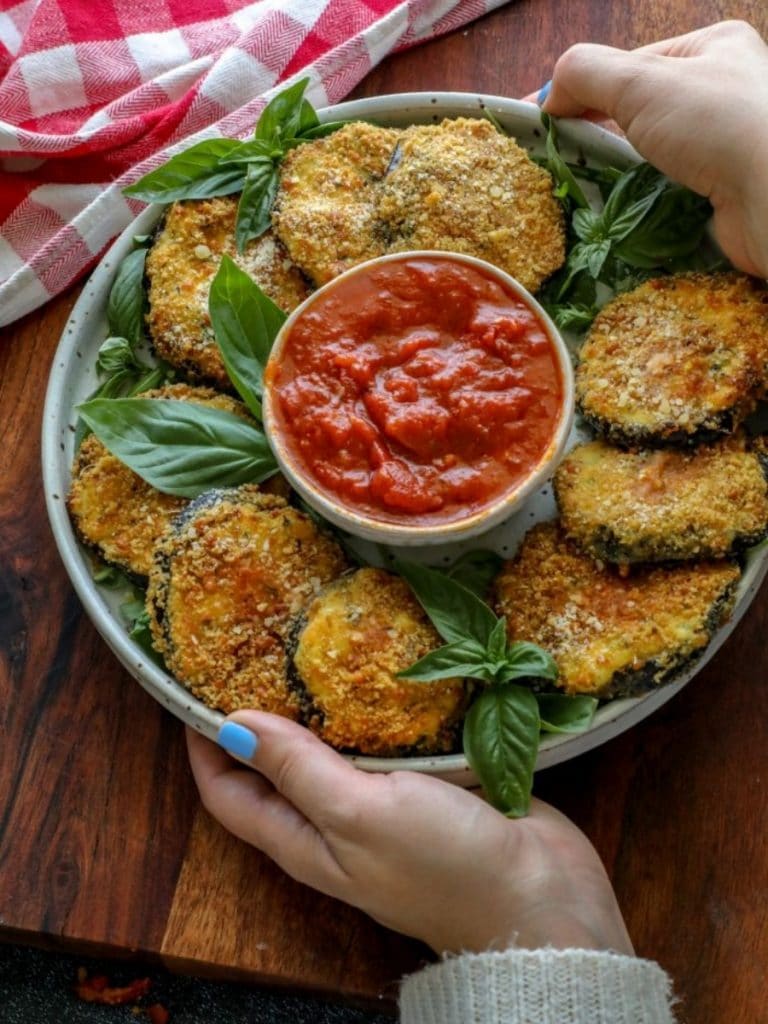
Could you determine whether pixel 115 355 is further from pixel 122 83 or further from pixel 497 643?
pixel 497 643

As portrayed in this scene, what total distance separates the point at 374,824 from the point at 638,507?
Answer: 877 millimetres

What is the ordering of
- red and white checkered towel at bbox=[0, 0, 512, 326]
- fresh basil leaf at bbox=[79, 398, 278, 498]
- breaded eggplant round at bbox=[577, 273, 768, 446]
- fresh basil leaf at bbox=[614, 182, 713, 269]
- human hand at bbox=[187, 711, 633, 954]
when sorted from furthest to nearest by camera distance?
red and white checkered towel at bbox=[0, 0, 512, 326] < fresh basil leaf at bbox=[614, 182, 713, 269] < fresh basil leaf at bbox=[79, 398, 278, 498] < breaded eggplant round at bbox=[577, 273, 768, 446] < human hand at bbox=[187, 711, 633, 954]

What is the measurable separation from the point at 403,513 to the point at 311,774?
22.9 inches

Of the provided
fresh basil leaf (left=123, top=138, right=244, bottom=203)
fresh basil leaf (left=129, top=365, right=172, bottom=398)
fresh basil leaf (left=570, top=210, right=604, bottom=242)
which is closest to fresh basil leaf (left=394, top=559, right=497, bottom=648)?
fresh basil leaf (left=129, top=365, right=172, bottom=398)

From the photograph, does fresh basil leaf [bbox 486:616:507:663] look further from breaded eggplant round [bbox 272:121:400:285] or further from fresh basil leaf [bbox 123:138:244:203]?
fresh basil leaf [bbox 123:138:244:203]

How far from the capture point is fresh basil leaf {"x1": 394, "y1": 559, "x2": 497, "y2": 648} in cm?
273

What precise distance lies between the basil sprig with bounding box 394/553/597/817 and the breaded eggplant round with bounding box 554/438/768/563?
0.98 ft

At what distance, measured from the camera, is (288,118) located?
10.2 ft

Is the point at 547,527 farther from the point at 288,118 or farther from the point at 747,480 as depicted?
the point at 288,118

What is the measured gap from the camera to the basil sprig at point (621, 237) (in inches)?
116

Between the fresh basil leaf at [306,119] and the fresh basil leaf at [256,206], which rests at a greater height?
the fresh basil leaf at [306,119]

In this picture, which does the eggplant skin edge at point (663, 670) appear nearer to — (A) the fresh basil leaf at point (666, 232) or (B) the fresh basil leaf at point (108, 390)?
(A) the fresh basil leaf at point (666, 232)

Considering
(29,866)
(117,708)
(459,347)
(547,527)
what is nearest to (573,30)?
(459,347)

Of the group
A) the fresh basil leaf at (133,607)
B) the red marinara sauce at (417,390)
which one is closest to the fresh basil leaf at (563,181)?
the red marinara sauce at (417,390)
